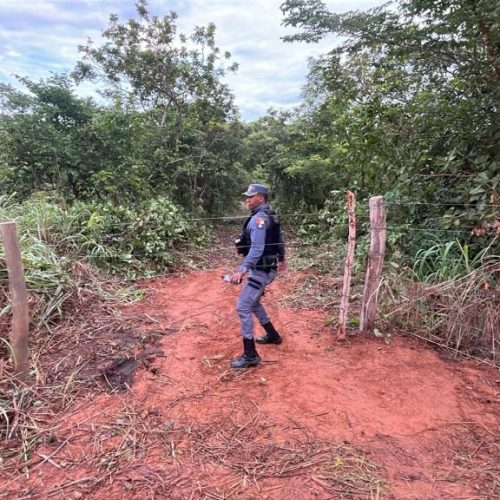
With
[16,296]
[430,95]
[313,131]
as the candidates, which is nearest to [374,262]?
[430,95]

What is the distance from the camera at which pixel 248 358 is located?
3434mm

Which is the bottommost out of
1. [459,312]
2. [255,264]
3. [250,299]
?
[459,312]

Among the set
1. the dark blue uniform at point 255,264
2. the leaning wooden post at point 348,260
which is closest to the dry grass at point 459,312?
the leaning wooden post at point 348,260

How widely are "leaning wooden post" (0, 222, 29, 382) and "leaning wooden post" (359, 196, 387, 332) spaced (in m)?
3.02

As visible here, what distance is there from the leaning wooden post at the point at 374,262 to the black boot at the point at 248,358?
4.00 ft

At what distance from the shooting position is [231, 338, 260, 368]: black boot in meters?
3.41

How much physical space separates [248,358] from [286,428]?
860 millimetres

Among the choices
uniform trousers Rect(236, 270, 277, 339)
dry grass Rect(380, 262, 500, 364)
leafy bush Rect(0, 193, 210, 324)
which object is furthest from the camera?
leafy bush Rect(0, 193, 210, 324)

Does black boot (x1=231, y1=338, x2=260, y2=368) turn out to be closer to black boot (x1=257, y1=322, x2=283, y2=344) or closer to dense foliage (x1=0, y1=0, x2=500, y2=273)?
black boot (x1=257, y1=322, x2=283, y2=344)

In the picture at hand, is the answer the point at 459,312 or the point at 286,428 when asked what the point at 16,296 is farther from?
the point at 459,312

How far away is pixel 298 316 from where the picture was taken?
15.1 feet

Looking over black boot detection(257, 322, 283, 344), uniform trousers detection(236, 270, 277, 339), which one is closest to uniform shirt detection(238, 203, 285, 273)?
uniform trousers detection(236, 270, 277, 339)

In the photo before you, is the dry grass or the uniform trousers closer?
the uniform trousers

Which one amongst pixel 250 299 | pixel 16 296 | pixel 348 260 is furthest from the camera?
pixel 348 260
